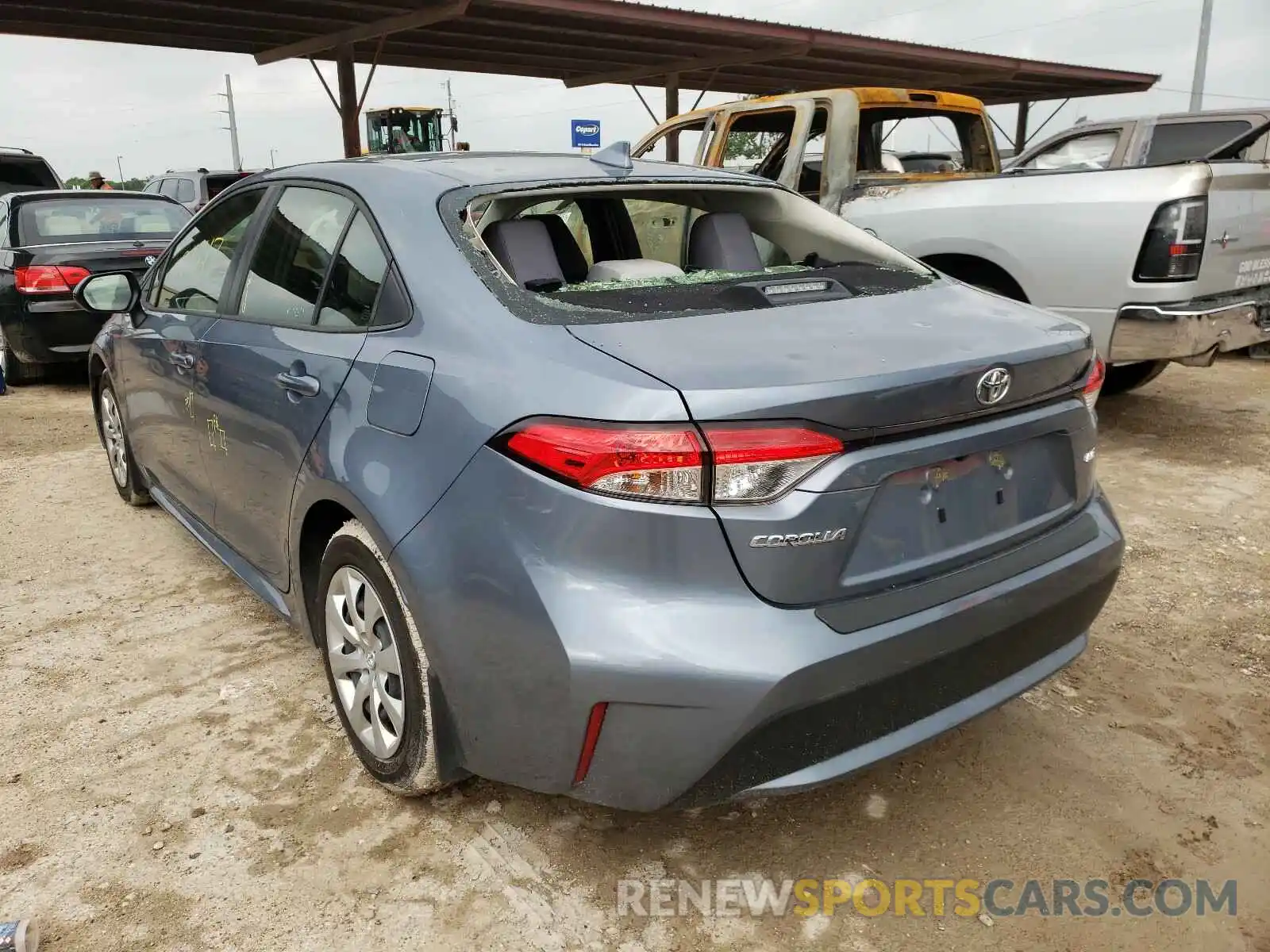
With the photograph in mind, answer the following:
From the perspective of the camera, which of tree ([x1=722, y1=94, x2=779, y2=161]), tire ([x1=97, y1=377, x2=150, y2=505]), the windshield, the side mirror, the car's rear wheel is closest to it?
the side mirror

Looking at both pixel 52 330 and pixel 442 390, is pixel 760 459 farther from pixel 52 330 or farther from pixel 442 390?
pixel 52 330

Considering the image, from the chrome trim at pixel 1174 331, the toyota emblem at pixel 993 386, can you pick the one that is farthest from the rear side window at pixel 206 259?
the chrome trim at pixel 1174 331

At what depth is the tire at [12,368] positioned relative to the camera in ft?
25.2

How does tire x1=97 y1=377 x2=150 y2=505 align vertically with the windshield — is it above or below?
below

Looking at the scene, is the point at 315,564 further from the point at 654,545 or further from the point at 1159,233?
the point at 1159,233

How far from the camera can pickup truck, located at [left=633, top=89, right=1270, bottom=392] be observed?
185 inches

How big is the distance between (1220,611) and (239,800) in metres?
3.27

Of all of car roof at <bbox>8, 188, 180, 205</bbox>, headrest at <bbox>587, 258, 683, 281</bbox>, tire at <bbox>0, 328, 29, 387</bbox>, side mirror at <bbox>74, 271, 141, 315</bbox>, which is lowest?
tire at <bbox>0, 328, 29, 387</bbox>

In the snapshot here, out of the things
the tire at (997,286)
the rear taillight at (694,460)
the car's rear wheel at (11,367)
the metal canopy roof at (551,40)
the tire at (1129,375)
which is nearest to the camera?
the rear taillight at (694,460)

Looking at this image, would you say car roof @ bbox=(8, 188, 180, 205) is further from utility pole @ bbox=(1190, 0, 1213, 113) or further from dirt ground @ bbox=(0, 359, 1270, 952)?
utility pole @ bbox=(1190, 0, 1213, 113)

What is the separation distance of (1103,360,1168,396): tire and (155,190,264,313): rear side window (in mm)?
5297

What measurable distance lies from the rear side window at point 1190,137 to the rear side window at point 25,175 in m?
12.7

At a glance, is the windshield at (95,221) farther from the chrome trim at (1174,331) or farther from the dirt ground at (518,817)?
the chrome trim at (1174,331)

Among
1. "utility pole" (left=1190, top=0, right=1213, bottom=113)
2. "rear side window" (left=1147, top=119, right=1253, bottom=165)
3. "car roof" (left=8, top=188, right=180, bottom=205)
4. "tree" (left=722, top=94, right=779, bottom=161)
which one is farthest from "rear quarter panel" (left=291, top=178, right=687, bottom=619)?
"utility pole" (left=1190, top=0, right=1213, bottom=113)
